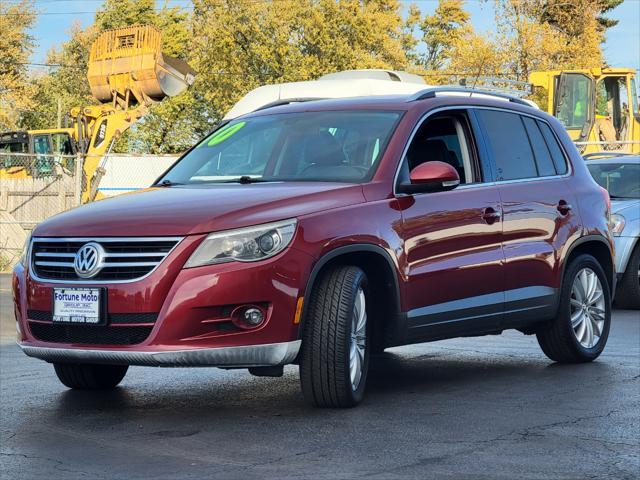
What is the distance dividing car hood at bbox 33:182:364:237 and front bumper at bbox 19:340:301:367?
0.61 metres

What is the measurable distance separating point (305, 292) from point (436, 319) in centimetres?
124

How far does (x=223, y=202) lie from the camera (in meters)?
6.80

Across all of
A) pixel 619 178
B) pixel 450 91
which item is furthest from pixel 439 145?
pixel 619 178

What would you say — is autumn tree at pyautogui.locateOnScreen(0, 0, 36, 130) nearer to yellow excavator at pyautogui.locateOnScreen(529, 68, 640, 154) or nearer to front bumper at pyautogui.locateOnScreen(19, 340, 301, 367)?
yellow excavator at pyautogui.locateOnScreen(529, 68, 640, 154)

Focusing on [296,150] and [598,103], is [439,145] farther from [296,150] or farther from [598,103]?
[598,103]

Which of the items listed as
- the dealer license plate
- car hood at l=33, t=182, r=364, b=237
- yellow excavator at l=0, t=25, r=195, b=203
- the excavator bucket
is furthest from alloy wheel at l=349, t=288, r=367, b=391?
the excavator bucket

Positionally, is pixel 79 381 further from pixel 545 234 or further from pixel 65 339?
pixel 545 234

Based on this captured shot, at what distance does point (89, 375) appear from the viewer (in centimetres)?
795

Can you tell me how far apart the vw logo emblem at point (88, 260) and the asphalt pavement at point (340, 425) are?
2.66 ft

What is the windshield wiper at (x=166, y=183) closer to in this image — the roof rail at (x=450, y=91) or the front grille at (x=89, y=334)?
the front grille at (x=89, y=334)

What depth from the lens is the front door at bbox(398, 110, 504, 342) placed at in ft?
24.3

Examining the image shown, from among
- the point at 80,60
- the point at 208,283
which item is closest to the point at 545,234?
the point at 208,283

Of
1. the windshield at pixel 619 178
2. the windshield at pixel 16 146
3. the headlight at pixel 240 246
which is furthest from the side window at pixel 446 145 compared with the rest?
the windshield at pixel 16 146

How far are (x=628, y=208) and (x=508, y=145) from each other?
606 cm
